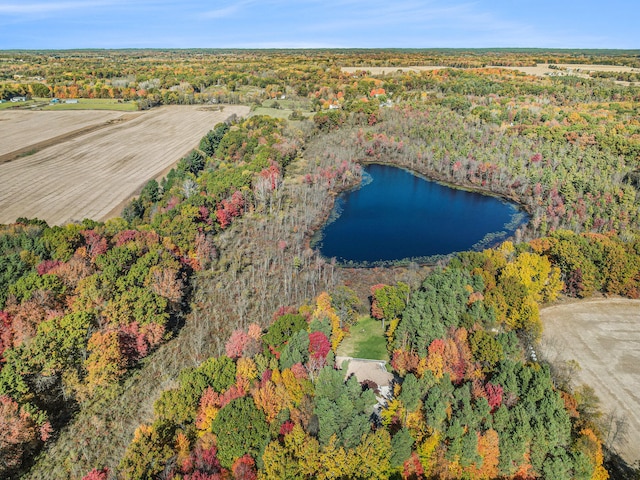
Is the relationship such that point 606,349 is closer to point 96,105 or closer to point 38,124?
point 38,124

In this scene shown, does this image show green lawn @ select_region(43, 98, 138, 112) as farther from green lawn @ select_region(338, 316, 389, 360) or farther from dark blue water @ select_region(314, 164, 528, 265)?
green lawn @ select_region(338, 316, 389, 360)

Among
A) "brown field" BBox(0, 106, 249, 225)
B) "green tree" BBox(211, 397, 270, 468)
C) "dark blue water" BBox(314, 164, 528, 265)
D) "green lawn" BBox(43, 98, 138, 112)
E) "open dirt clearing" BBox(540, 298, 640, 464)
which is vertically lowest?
"open dirt clearing" BBox(540, 298, 640, 464)

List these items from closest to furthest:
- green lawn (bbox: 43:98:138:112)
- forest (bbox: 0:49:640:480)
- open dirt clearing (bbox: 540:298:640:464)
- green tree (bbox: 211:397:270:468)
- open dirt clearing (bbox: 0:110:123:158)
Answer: green tree (bbox: 211:397:270:468) → forest (bbox: 0:49:640:480) → open dirt clearing (bbox: 540:298:640:464) → open dirt clearing (bbox: 0:110:123:158) → green lawn (bbox: 43:98:138:112)

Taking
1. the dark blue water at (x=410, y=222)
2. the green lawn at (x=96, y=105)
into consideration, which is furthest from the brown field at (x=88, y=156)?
the dark blue water at (x=410, y=222)

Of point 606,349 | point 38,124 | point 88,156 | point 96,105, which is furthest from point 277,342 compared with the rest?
point 96,105

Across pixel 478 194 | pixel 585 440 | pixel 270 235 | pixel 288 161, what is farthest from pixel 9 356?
pixel 478 194

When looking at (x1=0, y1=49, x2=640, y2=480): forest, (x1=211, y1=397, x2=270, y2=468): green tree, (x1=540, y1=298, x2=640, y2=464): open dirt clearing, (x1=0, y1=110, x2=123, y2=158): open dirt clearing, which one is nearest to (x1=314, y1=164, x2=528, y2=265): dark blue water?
(x1=0, y1=49, x2=640, y2=480): forest
